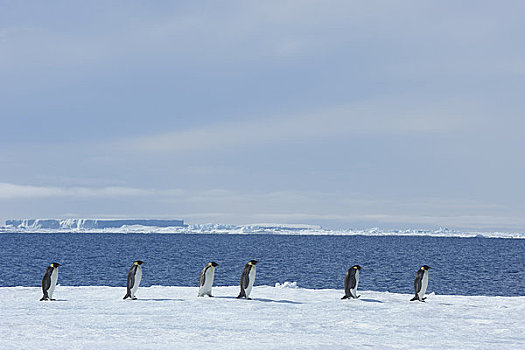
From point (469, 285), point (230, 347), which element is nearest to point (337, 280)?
point (469, 285)

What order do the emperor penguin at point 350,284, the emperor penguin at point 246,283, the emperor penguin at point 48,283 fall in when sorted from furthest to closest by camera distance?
the emperor penguin at point 350,284
the emperor penguin at point 246,283
the emperor penguin at point 48,283

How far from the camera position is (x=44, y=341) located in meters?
10.1

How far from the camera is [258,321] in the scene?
13.1m

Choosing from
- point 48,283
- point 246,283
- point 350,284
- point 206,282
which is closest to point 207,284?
point 206,282

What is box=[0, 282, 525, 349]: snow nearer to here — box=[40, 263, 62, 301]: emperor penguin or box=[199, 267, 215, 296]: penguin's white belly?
box=[199, 267, 215, 296]: penguin's white belly

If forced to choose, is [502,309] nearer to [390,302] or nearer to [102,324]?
[390,302]

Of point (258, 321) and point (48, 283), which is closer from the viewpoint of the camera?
point (258, 321)

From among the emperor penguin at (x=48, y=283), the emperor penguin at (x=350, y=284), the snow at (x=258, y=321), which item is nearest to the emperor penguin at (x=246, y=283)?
the snow at (x=258, y=321)

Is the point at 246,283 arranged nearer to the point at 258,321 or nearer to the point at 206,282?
the point at 206,282

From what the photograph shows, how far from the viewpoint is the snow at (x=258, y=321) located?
10.4m

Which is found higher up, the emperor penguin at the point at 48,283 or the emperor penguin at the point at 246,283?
the emperor penguin at the point at 246,283

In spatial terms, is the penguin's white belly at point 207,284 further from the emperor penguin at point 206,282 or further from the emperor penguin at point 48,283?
the emperor penguin at point 48,283

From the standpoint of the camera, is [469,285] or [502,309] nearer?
[502,309]

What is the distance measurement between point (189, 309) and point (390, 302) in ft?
21.6
